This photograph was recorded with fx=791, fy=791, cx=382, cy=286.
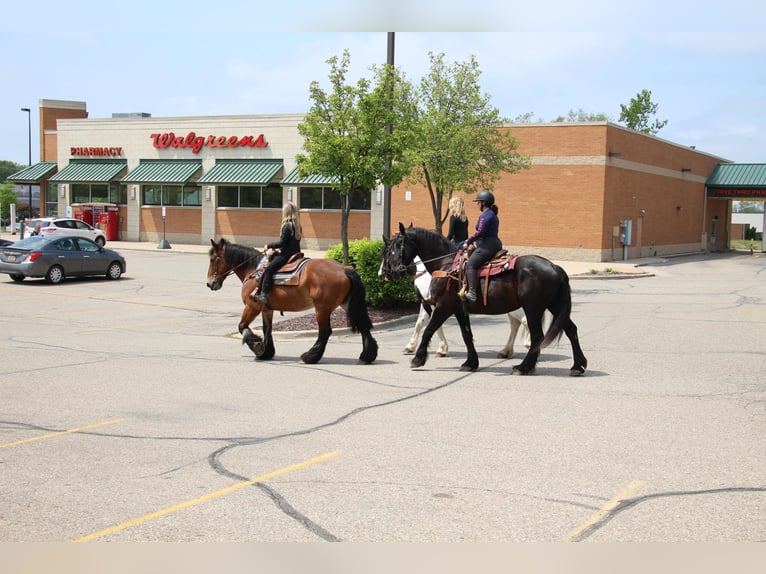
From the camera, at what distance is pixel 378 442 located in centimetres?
731

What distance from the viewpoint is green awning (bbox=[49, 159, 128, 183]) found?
158 ft

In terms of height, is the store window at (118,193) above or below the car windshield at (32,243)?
above

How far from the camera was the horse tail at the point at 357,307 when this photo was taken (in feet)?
38.5

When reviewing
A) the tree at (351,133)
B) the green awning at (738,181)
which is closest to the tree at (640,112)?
the green awning at (738,181)

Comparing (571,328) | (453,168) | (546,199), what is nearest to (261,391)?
(571,328)

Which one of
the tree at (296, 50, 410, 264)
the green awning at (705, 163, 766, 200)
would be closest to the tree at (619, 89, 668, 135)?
the green awning at (705, 163, 766, 200)

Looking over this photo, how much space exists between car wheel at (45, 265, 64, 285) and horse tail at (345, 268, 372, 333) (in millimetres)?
15681

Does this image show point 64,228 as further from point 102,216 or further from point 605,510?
point 605,510

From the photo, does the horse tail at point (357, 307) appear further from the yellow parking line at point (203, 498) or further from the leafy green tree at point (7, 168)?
the leafy green tree at point (7, 168)

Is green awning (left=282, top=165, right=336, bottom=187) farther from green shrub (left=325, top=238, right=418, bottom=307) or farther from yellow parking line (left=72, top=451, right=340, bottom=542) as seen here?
yellow parking line (left=72, top=451, right=340, bottom=542)

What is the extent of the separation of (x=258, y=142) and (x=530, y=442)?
39111mm

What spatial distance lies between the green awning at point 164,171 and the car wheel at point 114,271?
1984 centimetres

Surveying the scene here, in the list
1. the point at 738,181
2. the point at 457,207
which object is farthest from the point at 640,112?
the point at 457,207

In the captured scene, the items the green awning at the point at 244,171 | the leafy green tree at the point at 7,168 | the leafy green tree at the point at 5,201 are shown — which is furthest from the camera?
the leafy green tree at the point at 7,168
